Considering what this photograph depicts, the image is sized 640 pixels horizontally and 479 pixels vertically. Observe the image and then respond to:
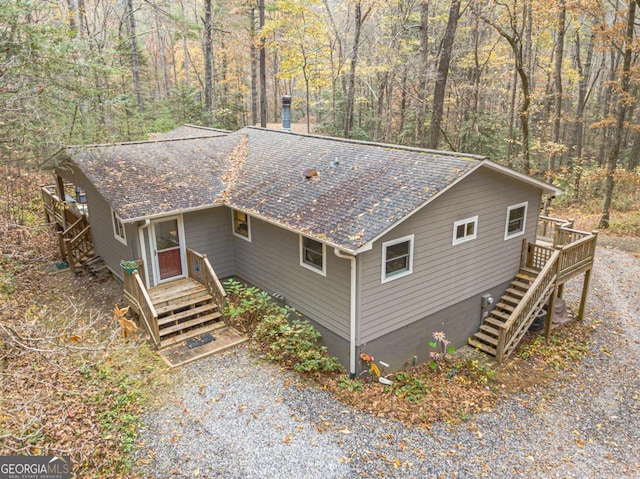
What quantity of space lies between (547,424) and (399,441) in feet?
11.5

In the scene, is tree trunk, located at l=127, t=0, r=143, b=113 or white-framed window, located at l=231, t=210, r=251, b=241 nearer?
white-framed window, located at l=231, t=210, r=251, b=241

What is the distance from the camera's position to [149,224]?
35.8 ft

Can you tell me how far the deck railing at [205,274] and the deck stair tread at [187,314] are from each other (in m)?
0.24

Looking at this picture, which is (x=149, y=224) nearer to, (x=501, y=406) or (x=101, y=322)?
(x=101, y=322)

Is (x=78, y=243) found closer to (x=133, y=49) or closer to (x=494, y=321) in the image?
(x=494, y=321)

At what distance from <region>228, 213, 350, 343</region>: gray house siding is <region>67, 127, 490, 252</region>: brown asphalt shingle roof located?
74 cm

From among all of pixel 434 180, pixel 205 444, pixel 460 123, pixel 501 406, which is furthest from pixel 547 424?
pixel 460 123

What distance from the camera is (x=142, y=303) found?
404 inches

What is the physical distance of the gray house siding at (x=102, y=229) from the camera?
1256cm

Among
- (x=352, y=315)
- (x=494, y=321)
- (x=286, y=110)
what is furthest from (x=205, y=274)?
(x=286, y=110)

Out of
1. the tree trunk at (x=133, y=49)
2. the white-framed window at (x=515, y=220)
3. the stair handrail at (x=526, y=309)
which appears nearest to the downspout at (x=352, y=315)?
the stair handrail at (x=526, y=309)

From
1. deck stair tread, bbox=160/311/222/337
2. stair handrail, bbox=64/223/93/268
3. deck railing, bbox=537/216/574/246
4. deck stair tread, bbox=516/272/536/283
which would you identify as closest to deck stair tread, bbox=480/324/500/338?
deck stair tread, bbox=516/272/536/283

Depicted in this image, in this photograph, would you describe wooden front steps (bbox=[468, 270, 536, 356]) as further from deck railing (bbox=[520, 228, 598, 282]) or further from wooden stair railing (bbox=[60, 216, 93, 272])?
wooden stair railing (bbox=[60, 216, 93, 272])

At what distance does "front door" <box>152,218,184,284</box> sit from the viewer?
1133 cm
